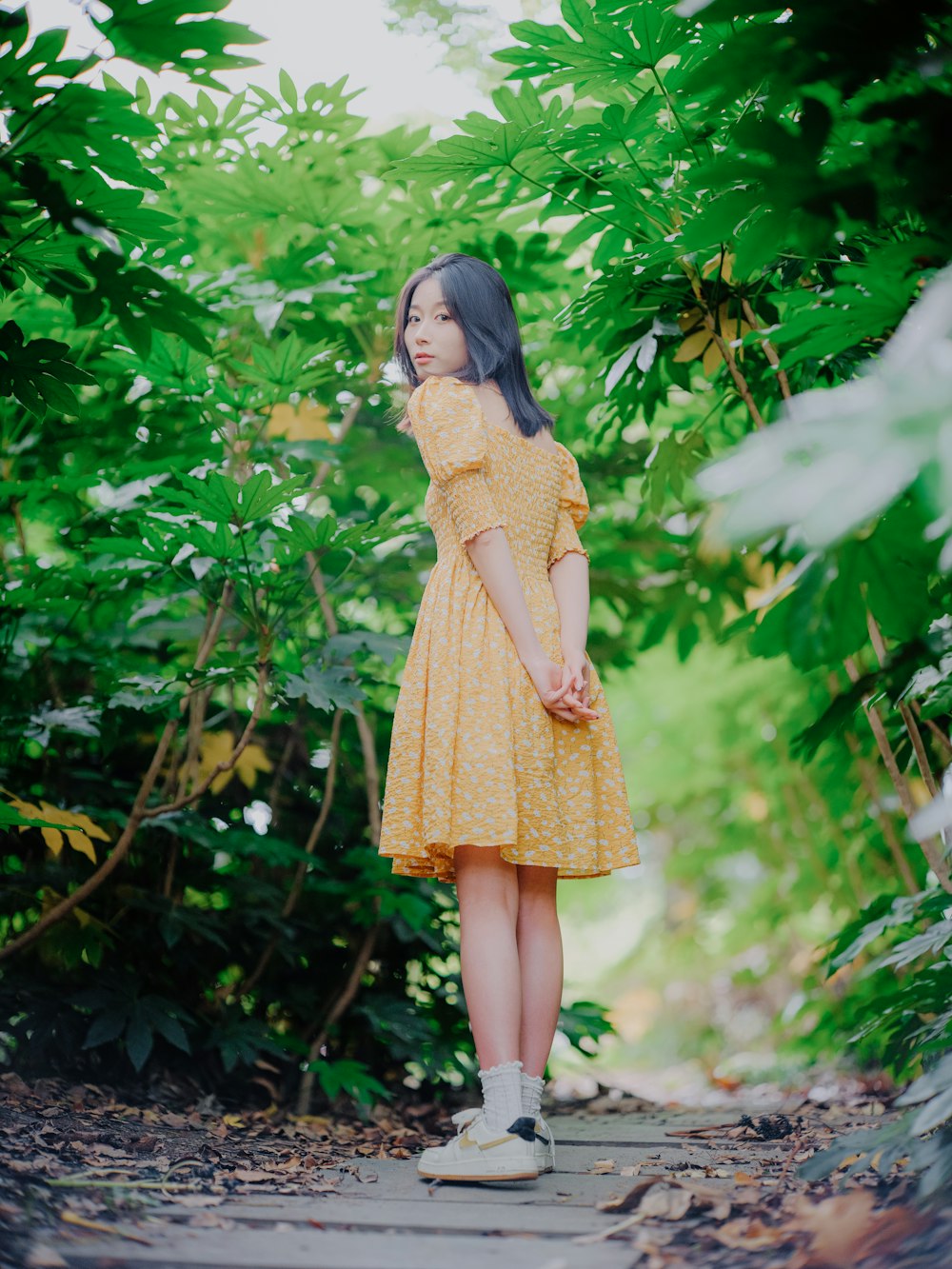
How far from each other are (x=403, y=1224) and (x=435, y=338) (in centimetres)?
150

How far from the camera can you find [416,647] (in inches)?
80.2

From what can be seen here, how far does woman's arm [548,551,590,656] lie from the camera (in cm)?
211

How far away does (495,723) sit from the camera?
1.89 metres

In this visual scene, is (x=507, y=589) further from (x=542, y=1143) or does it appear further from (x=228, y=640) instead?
(x=228, y=640)

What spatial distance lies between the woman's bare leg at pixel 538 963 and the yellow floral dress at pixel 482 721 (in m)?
0.07

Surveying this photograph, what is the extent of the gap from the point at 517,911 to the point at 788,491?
58.2 inches

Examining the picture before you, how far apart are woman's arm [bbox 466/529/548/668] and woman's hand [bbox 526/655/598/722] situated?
0.02 metres

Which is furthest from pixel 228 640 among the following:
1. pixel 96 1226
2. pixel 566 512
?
pixel 96 1226

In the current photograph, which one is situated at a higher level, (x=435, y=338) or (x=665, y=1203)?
(x=435, y=338)

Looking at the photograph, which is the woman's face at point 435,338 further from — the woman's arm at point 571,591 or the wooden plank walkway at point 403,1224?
the wooden plank walkway at point 403,1224

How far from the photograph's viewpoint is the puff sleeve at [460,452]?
6.29 ft

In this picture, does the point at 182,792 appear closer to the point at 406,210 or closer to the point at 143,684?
the point at 143,684

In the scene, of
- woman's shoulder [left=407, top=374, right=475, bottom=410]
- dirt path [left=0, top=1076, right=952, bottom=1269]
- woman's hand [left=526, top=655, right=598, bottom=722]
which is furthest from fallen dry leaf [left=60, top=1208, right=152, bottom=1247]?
woman's shoulder [left=407, top=374, right=475, bottom=410]

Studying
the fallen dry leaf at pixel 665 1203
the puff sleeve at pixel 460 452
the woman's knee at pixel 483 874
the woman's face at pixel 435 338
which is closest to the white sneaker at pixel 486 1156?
the fallen dry leaf at pixel 665 1203
